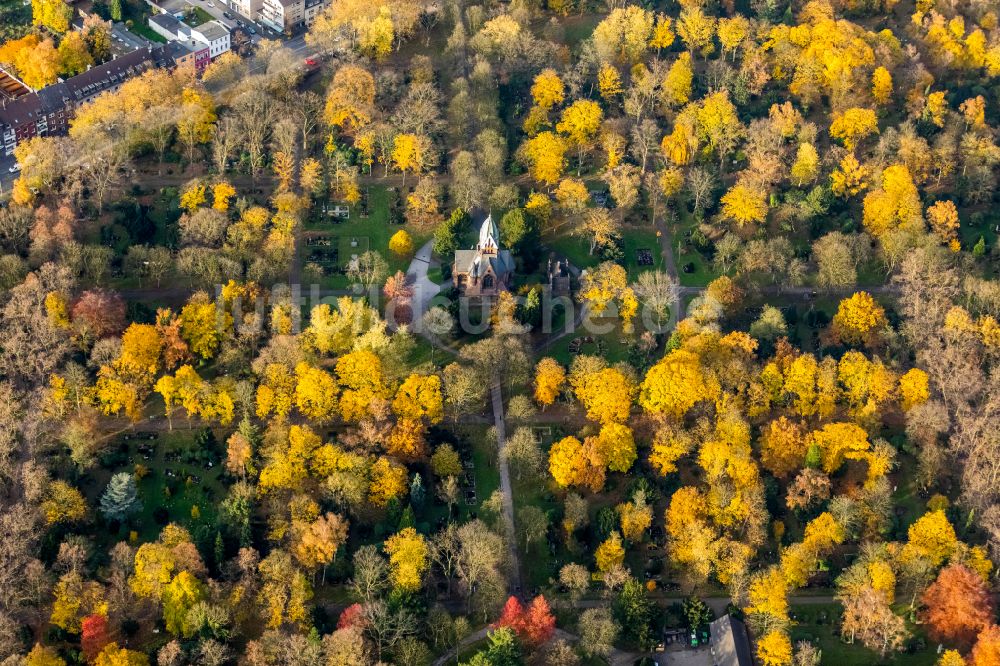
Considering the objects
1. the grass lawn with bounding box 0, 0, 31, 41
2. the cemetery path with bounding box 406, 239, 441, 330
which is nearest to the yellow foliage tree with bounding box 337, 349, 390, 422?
the cemetery path with bounding box 406, 239, 441, 330

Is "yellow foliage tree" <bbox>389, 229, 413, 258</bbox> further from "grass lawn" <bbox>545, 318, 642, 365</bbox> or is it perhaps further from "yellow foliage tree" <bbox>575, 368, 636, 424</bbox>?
"yellow foliage tree" <bbox>575, 368, 636, 424</bbox>

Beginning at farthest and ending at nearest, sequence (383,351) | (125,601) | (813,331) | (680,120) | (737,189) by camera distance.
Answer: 1. (680,120)
2. (737,189)
3. (813,331)
4. (383,351)
5. (125,601)

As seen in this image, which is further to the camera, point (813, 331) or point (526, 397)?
point (813, 331)

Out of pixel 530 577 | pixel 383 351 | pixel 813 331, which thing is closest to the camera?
pixel 530 577

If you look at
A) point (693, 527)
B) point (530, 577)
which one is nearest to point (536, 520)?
point (530, 577)

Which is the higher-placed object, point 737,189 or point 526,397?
point 737,189

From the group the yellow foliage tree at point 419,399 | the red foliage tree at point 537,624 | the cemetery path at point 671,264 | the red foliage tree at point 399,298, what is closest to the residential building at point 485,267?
the red foliage tree at point 399,298

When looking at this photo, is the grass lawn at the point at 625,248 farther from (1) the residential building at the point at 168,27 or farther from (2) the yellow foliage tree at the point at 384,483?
(1) the residential building at the point at 168,27

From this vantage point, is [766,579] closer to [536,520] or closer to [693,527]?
[693,527]
